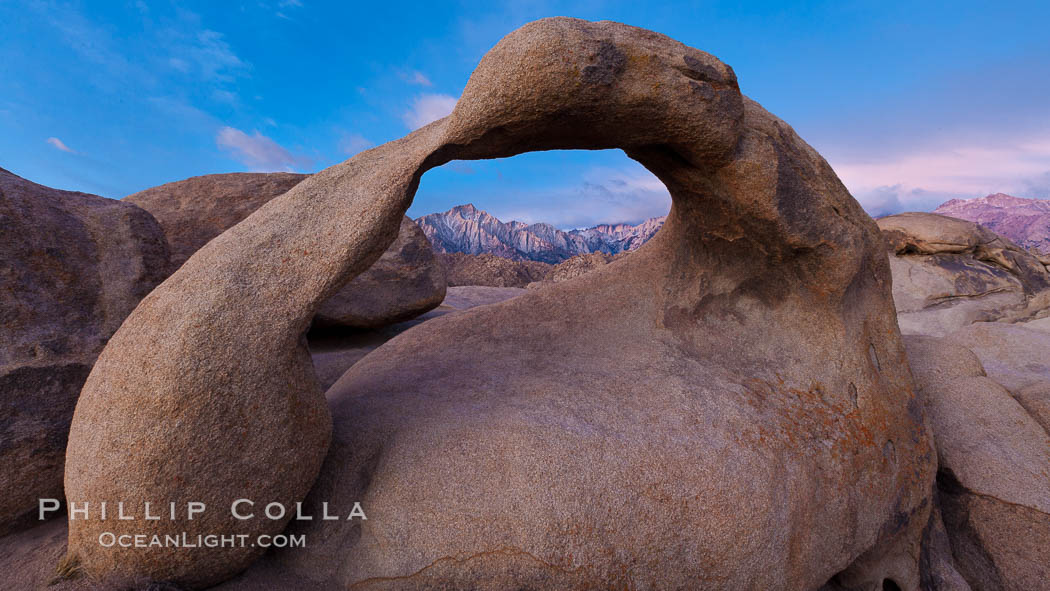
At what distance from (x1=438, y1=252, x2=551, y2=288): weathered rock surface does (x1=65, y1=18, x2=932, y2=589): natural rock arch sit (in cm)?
831

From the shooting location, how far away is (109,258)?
8.11 ft

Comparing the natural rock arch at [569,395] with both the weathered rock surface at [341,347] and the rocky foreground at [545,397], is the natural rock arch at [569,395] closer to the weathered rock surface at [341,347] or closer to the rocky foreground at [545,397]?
the rocky foreground at [545,397]

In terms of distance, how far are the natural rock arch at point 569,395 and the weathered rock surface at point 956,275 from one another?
6780 millimetres

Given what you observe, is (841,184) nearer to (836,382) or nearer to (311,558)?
(836,382)

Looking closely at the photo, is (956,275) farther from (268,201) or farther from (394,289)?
(268,201)

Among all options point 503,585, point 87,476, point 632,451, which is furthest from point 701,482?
point 87,476

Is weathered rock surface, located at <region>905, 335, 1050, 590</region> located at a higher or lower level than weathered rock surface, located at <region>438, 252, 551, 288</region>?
lower

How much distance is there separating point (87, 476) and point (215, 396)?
52 cm

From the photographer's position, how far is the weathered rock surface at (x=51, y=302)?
1.96m

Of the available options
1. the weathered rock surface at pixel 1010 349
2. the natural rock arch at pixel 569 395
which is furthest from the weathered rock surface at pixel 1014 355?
the natural rock arch at pixel 569 395

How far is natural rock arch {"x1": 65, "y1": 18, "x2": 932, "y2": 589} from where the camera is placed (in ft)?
5.46

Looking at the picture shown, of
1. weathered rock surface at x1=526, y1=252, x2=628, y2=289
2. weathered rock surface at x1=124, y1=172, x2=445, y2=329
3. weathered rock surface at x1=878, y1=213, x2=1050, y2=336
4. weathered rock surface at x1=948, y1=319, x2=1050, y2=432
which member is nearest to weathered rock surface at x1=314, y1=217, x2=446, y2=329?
weathered rock surface at x1=124, y1=172, x2=445, y2=329

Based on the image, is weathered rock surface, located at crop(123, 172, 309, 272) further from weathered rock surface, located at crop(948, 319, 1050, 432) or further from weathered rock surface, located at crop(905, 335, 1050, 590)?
weathered rock surface, located at crop(948, 319, 1050, 432)

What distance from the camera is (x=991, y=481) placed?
272 centimetres
